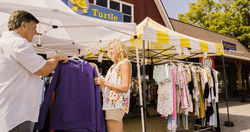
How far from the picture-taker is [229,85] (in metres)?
17.5

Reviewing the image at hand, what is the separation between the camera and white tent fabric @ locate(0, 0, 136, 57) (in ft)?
7.15

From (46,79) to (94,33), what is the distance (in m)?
2.01

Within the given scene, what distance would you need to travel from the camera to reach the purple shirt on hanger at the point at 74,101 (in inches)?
71.8

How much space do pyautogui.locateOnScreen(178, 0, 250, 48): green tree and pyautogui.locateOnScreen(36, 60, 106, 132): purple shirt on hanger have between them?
2441cm

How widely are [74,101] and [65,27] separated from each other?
1593 millimetres

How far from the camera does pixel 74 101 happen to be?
192cm

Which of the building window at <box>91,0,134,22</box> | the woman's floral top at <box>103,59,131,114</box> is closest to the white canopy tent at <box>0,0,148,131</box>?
the woman's floral top at <box>103,59,131,114</box>

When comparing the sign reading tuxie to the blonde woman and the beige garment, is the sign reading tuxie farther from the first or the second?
the beige garment

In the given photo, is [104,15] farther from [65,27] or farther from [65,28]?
[65,27]

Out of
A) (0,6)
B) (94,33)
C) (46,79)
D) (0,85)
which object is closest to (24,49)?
(0,85)

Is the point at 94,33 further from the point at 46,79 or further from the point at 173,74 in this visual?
the point at 173,74

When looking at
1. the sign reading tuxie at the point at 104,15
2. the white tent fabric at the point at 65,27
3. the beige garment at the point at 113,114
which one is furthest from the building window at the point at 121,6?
the beige garment at the point at 113,114

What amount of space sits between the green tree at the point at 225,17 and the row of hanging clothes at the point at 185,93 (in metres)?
20.8

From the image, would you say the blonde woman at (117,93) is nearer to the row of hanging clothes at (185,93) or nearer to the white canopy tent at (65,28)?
the white canopy tent at (65,28)
